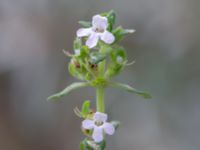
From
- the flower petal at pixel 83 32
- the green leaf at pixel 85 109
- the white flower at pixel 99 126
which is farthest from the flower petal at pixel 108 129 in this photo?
the flower petal at pixel 83 32

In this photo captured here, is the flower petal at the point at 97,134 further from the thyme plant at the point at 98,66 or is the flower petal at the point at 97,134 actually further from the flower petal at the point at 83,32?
the flower petal at the point at 83,32

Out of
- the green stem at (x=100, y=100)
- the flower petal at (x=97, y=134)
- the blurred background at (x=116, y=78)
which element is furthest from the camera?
the blurred background at (x=116, y=78)

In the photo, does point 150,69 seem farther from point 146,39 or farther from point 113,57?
point 113,57

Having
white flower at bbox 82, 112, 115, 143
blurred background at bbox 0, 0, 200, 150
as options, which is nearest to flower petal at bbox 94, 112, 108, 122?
white flower at bbox 82, 112, 115, 143

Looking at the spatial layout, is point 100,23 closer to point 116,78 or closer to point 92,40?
point 92,40

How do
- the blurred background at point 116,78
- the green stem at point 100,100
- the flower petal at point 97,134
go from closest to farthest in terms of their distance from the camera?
the flower petal at point 97,134 < the green stem at point 100,100 < the blurred background at point 116,78

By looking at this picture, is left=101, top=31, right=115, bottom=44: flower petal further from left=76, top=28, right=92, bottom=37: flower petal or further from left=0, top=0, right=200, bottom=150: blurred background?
left=0, top=0, right=200, bottom=150: blurred background

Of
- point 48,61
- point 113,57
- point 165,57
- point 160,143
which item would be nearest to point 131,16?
point 165,57

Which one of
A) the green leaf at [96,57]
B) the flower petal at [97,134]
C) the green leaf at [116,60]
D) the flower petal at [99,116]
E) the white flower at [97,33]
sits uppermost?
the white flower at [97,33]
